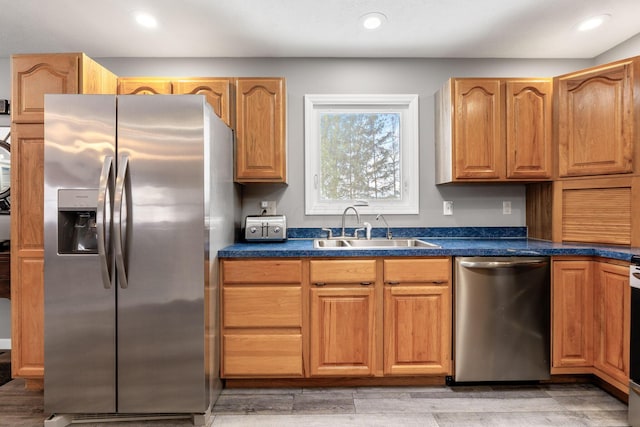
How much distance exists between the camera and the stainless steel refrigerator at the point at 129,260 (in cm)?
184

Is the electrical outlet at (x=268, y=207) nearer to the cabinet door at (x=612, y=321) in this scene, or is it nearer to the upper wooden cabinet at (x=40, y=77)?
the upper wooden cabinet at (x=40, y=77)

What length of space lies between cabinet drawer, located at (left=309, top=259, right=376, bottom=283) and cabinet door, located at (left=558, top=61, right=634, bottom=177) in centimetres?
166

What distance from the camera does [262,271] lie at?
7.18 ft

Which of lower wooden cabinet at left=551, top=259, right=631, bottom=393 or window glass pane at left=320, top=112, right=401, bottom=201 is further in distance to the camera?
window glass pane at left=320, top=112, right=401, bottom=201

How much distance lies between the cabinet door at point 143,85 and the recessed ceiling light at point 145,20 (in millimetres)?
357

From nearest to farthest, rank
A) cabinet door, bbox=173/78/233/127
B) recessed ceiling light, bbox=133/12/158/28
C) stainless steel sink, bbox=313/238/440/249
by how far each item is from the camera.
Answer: recessed ceiling light, bbox=133/12/158/28 → cabinet door, bbox=173/78/233/127 → stainless steel sink, bbox=313/238/440/249

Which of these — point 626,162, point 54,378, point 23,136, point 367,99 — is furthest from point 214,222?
point 626,162

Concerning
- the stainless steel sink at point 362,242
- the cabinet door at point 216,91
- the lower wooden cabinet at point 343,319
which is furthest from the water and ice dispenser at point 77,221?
the stainless steel sink at point 362,242

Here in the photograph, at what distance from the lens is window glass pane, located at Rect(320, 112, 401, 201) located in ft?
9.77

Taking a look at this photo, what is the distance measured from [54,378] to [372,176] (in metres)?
2.51

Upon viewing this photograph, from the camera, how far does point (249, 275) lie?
218 cm

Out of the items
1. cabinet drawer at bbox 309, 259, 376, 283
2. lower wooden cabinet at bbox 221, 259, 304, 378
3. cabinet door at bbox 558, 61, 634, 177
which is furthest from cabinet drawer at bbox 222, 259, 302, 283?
cabinet door at bbox 558, 61, 634, 177

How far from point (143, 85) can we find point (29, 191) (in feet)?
3.43

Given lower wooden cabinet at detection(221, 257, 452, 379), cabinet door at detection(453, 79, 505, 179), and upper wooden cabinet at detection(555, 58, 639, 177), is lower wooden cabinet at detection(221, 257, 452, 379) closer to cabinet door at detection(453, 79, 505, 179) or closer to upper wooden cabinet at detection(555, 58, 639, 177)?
cabinet door at detection(453, 79, 505, 179)
